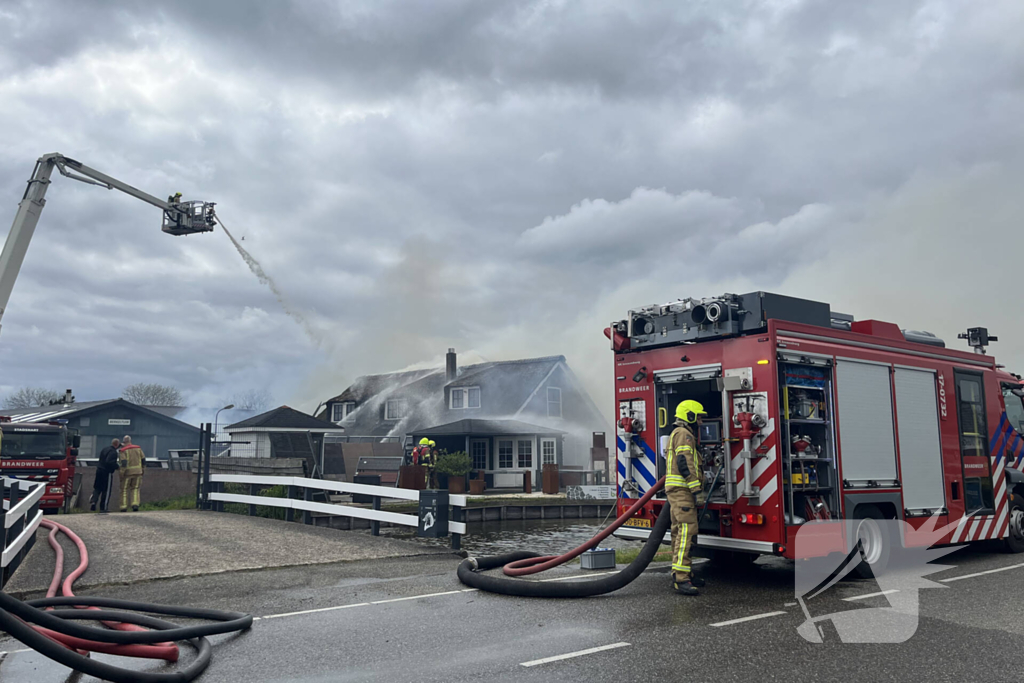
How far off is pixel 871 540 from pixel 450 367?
33.4 m

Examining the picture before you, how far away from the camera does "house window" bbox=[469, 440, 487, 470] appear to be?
109 feet

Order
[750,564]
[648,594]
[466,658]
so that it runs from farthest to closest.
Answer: [750,564] < [648,594] < [466,658]

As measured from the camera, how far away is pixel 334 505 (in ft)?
42.2

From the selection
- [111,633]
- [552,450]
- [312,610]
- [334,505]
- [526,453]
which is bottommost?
[312,610]

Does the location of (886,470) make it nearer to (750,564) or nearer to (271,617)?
(750,564)

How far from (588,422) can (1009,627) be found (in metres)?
33.1

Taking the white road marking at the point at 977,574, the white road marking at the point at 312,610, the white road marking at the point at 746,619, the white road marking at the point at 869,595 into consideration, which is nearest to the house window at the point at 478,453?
the white road marking at the point at 977,574

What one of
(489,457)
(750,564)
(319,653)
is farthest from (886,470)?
(489,457)

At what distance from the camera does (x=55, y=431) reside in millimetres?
17938

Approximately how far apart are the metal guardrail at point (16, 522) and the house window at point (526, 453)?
24838 millimetres

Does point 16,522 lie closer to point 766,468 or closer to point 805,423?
point 766,468

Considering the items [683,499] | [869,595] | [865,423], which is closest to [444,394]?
[865,423]

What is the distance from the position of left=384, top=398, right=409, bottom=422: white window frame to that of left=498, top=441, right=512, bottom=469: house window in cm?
940
